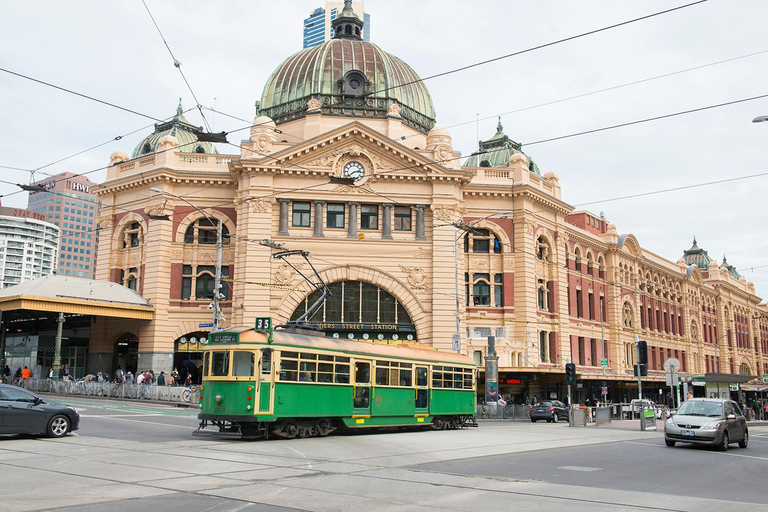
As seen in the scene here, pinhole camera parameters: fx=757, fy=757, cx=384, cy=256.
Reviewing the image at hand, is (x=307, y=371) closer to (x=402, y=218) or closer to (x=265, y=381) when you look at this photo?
(x=265, y=381)

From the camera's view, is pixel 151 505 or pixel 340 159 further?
pixel 340 159

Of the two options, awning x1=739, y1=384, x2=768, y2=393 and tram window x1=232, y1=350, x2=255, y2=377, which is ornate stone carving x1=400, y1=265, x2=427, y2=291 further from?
awning x1=739, y1=384, x2=768, y2=393

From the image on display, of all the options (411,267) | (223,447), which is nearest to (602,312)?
(411,267)

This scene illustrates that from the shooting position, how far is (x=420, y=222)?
48000mm

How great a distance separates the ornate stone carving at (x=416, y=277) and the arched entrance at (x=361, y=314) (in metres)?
1.54

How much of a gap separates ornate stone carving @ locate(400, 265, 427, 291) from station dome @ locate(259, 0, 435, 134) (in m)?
11.3

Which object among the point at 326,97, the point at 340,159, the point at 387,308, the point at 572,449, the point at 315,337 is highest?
the point at 326,97

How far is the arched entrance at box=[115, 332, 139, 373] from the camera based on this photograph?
5106cm

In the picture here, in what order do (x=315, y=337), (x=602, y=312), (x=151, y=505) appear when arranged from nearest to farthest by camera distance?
(x=151, y=505) → (x=315, y=337) → (x=602, y=312)

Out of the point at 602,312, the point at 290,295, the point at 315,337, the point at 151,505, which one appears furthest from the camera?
the point at 602,312

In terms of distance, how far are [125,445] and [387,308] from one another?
29859mm

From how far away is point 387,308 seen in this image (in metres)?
47.4

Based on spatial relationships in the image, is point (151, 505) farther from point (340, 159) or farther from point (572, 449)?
point (340, 159)

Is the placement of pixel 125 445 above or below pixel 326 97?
below
